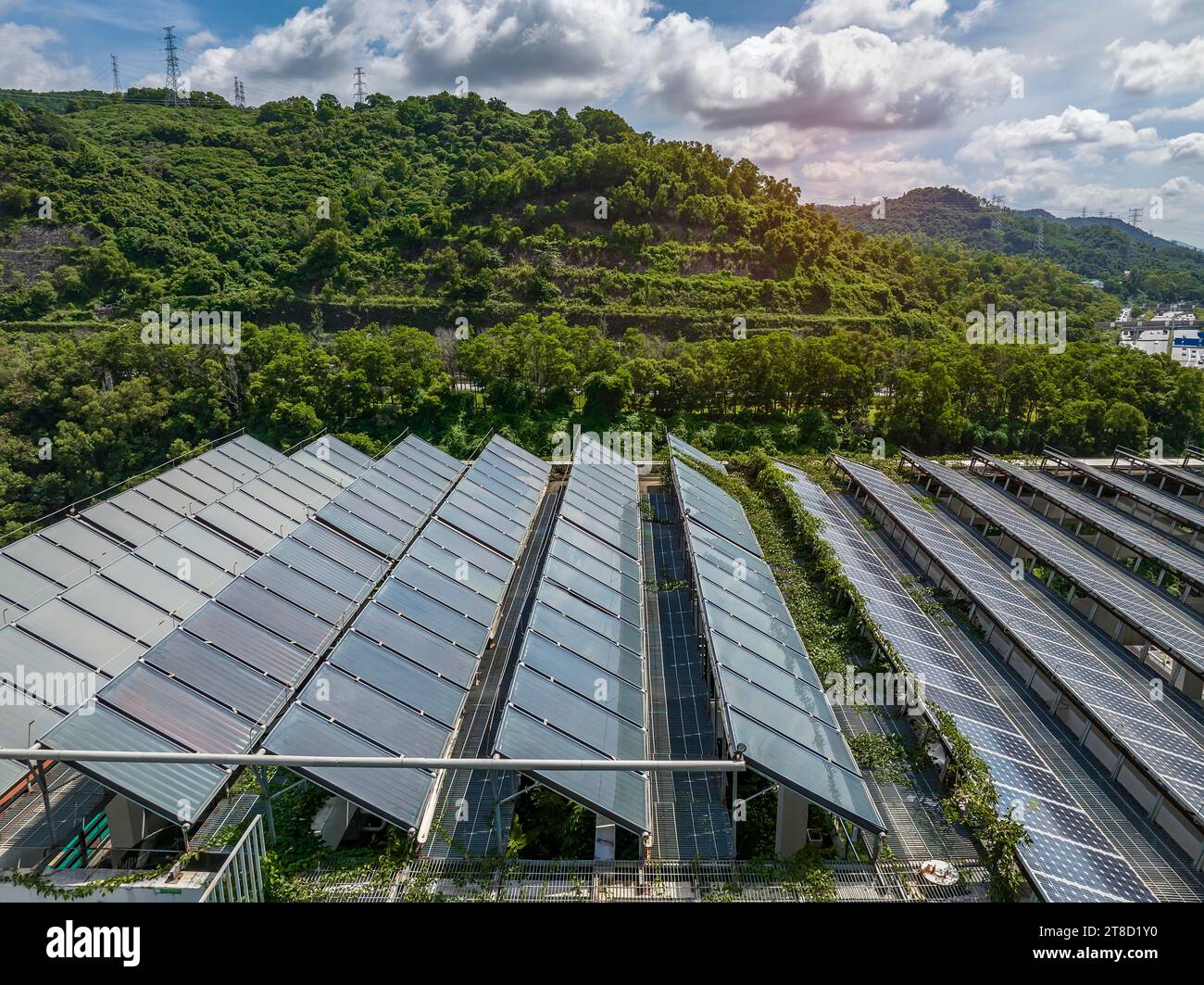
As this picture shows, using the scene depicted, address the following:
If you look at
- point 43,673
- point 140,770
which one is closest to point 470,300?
point 43,673

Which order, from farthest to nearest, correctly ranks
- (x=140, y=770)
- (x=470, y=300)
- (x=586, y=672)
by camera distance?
1. (x=470, y=300)
2. (x=586, y=672)
3. (x=140, y=770)

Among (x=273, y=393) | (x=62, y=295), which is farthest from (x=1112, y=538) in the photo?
(x=62, y=295)

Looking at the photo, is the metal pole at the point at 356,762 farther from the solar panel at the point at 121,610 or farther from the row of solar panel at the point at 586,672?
the solar panel at the point at 121,610

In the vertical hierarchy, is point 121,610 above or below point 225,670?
above

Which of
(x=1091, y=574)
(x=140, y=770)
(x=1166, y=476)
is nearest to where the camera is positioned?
(x=140, y=770)

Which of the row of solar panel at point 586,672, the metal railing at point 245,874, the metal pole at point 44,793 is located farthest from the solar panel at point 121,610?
the row of solar panel at point 586,672

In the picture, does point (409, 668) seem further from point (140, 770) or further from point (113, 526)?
point (113, 526)
